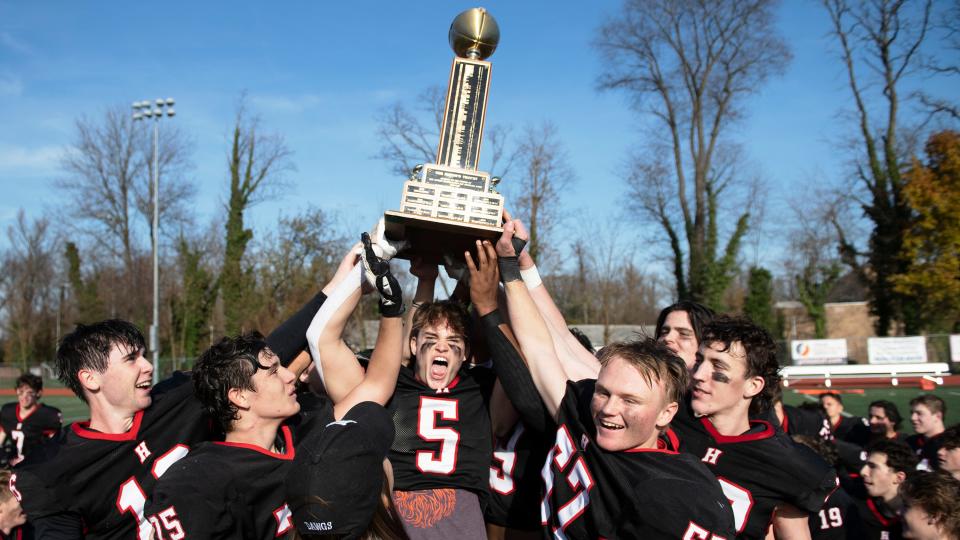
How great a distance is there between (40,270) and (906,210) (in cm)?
4319

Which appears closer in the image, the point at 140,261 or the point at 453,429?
the point at 453,429

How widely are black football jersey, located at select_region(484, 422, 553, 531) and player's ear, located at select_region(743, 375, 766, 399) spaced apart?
0.96 meters

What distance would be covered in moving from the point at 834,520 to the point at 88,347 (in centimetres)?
475

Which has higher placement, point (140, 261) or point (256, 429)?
point (140, 261)

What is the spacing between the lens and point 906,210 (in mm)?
30641

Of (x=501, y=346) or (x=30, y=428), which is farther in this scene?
(x=30, y=428)

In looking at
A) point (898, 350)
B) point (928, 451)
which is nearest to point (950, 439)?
point (928, 451)

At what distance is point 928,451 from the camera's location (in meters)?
6.30

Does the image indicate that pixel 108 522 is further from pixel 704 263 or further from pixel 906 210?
pixel 906 210

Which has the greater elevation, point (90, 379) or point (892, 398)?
point (892, 398)

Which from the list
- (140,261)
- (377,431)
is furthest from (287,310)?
(377,431)

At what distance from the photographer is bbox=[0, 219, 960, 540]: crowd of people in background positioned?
2543mm

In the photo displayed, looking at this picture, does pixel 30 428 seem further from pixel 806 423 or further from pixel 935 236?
pixel 935 236

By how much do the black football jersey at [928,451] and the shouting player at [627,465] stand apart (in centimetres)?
383
